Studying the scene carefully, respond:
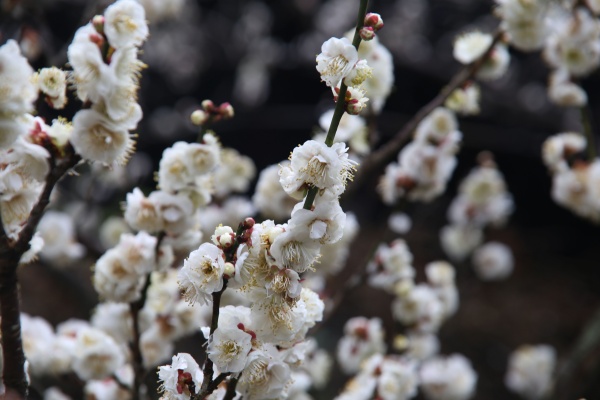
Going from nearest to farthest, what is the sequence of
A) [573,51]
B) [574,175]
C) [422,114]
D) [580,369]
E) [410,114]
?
[422,114] → [573,51] → [574,175] → [580,369] → [410,114]

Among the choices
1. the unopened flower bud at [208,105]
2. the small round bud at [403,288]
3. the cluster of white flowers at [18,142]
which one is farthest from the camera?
the small round bud at [403,288]

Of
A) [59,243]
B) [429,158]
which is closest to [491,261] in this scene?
[429,158]

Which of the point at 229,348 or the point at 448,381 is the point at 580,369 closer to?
the point at 448,381

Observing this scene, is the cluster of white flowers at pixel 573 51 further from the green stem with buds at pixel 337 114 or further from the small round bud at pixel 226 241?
the small round bud at pixel 226 241

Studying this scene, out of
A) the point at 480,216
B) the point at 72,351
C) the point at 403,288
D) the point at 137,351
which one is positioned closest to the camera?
the point at 137,351

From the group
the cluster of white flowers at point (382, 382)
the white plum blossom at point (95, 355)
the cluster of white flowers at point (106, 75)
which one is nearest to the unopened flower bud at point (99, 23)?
the cluster of white flowers at point (106, 75)

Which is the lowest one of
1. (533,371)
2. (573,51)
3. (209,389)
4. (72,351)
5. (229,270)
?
(209,389)
